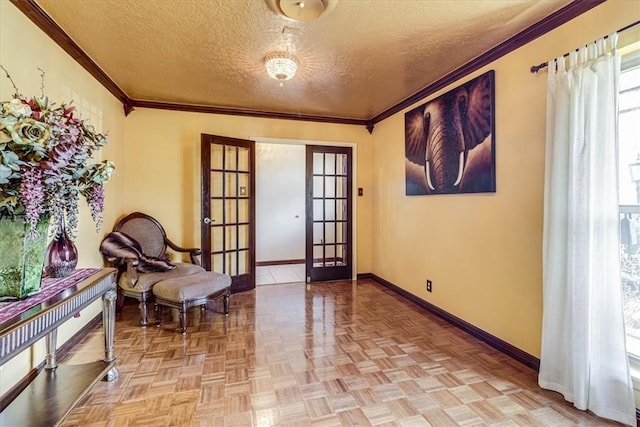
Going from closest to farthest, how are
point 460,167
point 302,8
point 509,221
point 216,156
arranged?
point 302,8, point 509,221, point 460,167, point 216,156

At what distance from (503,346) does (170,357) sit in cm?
257

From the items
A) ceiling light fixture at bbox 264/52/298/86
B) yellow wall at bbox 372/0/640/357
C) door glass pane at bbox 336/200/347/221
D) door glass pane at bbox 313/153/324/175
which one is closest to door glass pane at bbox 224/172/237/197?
door glass pane at bbox 313/153/324/175

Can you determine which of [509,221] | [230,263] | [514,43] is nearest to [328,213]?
[230,263]

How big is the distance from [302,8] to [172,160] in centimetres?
275

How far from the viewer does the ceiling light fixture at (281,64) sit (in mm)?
2562

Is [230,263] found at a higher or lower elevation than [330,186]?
lower

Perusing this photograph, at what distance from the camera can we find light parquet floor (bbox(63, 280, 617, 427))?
176 cm

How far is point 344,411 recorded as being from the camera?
1.80 metres

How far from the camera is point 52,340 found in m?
2.03

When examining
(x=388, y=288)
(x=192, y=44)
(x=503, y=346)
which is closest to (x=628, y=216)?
(x=503, y=346)

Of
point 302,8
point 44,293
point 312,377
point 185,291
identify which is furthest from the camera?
point 185,291

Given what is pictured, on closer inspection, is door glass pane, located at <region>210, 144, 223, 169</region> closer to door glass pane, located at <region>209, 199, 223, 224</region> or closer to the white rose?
door glass pane, located at <region>209, 199, 223, 224</region>

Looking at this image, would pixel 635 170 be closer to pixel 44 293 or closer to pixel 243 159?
pixel 44 293

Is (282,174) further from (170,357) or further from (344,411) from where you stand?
(344,411)
